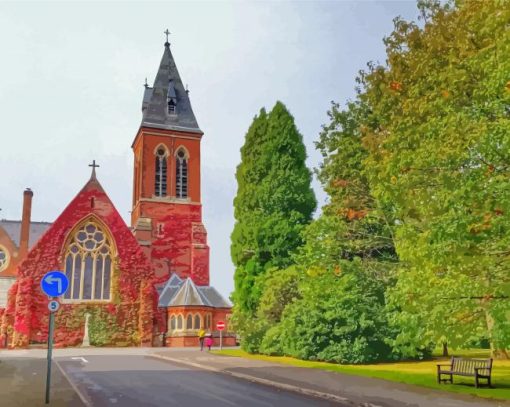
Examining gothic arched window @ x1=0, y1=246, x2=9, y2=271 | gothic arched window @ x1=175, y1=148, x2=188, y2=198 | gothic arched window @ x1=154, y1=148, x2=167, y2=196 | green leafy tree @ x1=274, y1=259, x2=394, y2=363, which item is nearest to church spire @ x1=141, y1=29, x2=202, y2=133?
gothic arched window @ x1=154, y1=148, x2=167, y2=196

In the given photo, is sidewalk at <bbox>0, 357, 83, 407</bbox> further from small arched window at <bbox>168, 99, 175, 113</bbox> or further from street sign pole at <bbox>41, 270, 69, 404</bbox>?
small arched window at <bbox>168, 99, 175, 113</bbox>

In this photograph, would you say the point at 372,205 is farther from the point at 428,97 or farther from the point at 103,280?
the point at 103,280

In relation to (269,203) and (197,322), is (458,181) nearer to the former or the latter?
(269,203)

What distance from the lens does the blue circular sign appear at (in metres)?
11.7

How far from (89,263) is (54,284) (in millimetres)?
34852

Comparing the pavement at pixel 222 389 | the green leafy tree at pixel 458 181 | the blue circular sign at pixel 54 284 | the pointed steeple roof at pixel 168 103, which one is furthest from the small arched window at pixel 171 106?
the blue circular sign at pixel 54 284

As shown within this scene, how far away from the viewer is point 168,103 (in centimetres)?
5975

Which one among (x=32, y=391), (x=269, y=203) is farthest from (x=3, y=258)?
(x=32, y=391)

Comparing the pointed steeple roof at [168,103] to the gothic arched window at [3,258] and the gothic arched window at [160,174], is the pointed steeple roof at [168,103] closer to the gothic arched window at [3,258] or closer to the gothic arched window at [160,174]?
the gothic arched window at [160,174]

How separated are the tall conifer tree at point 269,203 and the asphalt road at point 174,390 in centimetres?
1415

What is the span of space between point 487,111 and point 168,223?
142 ft

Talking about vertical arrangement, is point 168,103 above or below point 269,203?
above

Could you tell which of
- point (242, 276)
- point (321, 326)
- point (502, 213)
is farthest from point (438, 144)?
point (242, 276)

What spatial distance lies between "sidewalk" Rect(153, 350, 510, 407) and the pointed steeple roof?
134 feet
